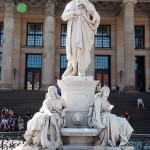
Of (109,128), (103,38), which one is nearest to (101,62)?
(103,38)

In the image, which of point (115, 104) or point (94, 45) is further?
A: point (94, 45)

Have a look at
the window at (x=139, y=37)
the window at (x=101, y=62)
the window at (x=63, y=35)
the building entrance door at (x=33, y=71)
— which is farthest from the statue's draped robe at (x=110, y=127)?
the window at (x=139, y=37)

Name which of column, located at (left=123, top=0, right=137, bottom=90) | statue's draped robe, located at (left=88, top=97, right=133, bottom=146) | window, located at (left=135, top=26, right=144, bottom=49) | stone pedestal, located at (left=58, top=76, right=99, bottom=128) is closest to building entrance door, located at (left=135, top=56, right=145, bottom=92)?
window, located at (left=135, top=26, right=144, bottom=49)

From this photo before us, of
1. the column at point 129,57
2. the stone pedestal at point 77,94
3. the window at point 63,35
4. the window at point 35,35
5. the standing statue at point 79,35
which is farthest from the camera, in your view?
the window at point 63,35

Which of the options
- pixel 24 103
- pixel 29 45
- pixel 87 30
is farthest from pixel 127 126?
pixel 29 45

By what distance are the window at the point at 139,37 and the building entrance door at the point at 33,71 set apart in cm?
1288

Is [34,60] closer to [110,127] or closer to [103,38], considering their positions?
[103,38]

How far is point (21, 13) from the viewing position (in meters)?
43.8

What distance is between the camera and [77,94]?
848cm

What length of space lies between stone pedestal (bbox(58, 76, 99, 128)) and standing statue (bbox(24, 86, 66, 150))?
0.69m

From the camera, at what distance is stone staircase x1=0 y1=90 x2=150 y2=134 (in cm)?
2514

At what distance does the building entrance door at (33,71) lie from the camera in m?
43.6

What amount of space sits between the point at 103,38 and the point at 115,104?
17.0 meters

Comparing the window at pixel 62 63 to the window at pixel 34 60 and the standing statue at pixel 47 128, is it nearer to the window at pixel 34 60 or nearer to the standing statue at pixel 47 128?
the window at pixel 34 60
